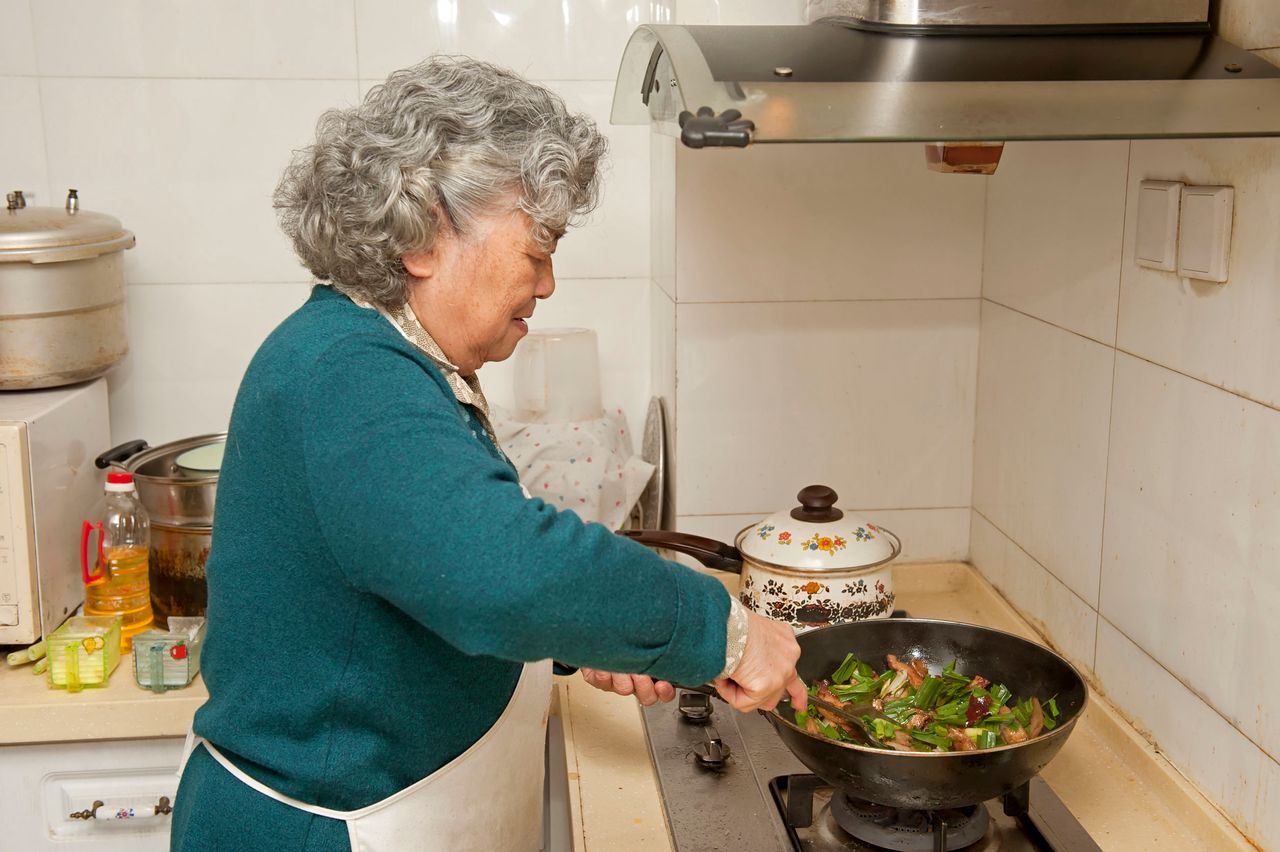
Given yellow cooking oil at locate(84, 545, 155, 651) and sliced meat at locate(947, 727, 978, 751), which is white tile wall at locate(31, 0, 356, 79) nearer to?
yellow cooking oil at locate(84, 545, 155, 651)

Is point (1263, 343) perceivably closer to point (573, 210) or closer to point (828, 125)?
point (828, 125)

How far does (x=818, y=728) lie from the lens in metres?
1.27

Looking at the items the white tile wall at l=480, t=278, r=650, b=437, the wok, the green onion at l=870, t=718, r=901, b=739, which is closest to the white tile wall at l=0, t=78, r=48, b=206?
the white tile wall at l=480, t=278, r=650, b=437

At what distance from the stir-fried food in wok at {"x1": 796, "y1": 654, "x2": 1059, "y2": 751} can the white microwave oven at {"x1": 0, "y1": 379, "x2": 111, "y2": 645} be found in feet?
3.37

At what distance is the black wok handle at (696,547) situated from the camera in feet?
4.92

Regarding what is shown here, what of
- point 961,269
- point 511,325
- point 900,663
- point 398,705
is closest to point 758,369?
point 961,269

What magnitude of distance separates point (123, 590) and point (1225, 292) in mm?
1413

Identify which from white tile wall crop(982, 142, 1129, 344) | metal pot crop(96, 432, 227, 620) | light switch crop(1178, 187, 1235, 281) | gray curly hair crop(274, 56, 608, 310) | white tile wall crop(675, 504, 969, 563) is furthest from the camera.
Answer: white tile wall crop(675, 504, 969, 563)

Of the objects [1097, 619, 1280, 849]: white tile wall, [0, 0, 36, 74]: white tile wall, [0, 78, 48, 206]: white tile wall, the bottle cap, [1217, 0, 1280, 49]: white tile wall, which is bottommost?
[1097, 619, 1280, 849]: white tile wall

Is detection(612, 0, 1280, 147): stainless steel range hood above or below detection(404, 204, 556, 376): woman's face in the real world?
above

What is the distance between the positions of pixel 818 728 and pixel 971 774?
0.19m

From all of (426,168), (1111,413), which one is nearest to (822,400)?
(1111,413)

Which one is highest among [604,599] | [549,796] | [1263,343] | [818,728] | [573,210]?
[573,210]

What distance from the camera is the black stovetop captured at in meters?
1.22
